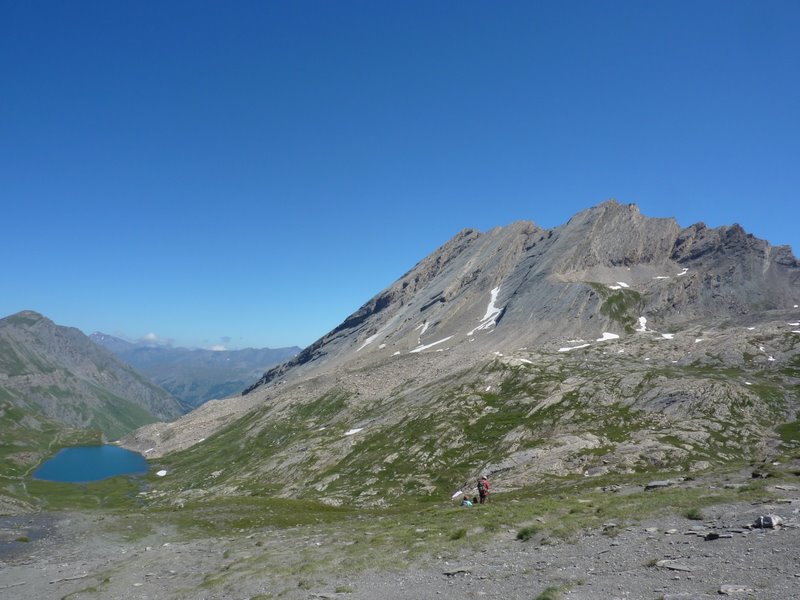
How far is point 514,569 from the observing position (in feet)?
73.2

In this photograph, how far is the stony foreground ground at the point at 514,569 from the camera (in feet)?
58.9

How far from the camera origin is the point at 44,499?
6339 inches

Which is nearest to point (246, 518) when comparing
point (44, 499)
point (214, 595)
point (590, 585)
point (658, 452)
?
point (214, 595)

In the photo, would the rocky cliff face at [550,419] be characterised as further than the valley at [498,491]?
Yes

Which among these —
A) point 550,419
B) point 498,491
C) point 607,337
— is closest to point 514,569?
point 498,491

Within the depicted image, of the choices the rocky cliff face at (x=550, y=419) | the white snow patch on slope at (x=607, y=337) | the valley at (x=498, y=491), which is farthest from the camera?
the white snow patch on slope at (x=607, y=337)

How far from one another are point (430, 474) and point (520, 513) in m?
68.8

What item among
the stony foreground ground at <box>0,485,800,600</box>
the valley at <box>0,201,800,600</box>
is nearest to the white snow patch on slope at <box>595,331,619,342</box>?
the valley at <box>0,201,800,600</box>

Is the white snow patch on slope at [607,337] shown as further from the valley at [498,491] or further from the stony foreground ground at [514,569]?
the stony foreground ground at [514,569]

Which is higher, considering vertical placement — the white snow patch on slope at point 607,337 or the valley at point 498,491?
the white snow patch on slope at point 607,337

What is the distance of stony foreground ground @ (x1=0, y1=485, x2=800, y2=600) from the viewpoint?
58.9 ft

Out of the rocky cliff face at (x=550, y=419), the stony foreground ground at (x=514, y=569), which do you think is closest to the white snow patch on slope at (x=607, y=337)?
the rocky cliff face at (x=550, y=419)

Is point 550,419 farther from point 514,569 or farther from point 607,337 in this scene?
point 607,337

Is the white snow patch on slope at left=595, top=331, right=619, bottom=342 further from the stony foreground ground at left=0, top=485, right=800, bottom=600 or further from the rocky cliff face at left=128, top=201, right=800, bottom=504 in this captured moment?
the stony foreground ground at left=0, top=485, right=800, bottom=600
